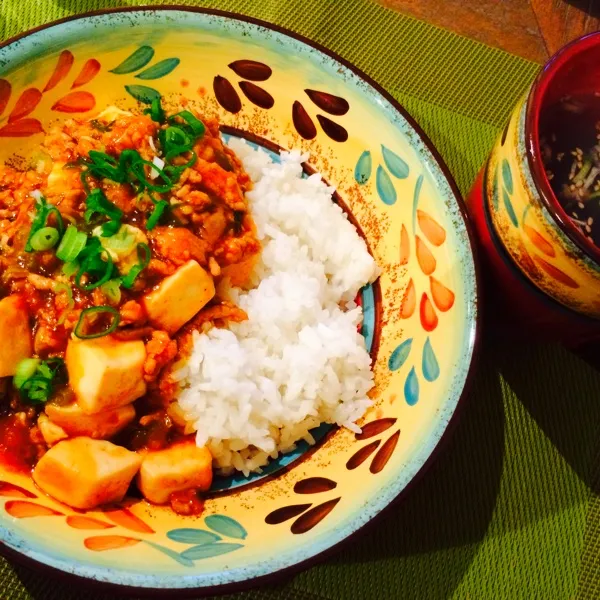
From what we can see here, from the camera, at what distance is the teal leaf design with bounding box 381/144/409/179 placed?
8.16ft

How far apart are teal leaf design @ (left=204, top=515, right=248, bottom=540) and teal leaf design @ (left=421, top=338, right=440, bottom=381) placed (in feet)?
2.73

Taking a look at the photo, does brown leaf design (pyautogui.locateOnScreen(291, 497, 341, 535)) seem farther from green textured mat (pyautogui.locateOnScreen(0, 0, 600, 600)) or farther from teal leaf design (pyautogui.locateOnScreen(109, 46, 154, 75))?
teal leaf design (pyautogui.locateOnScreen(109, 46, 154, 75))

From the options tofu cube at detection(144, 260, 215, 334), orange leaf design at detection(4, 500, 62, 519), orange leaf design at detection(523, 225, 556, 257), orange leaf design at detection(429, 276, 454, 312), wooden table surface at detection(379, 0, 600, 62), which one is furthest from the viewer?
wooden table surface at detection(379, 0, 600, 62)

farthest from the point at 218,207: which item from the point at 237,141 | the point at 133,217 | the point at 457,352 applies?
the point at 457,352

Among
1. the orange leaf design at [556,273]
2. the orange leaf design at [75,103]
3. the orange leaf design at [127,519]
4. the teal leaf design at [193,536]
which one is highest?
the orange leaf design at [556,273]

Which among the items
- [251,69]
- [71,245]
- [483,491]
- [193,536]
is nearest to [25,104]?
[71,245]

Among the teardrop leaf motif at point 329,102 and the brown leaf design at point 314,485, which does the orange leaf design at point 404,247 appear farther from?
the brown leaf design at point 314,485

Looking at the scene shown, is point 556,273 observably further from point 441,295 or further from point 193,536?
point 193,536

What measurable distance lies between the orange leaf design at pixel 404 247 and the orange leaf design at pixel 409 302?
0.10 m

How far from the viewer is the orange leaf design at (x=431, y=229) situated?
92.7 inches

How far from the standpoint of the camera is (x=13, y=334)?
2.11 m

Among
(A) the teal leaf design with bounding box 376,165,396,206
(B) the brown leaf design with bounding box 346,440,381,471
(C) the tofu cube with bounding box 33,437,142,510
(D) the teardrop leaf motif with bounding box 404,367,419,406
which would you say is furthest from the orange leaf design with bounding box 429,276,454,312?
(C) the tofu cube with bounding box 33,437,142,510

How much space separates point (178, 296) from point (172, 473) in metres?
0.61

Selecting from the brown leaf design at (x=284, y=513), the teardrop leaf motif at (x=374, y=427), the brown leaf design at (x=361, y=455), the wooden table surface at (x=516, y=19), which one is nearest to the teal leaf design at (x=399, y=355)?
the teardrop leaf motif at (x=374, y=427)
